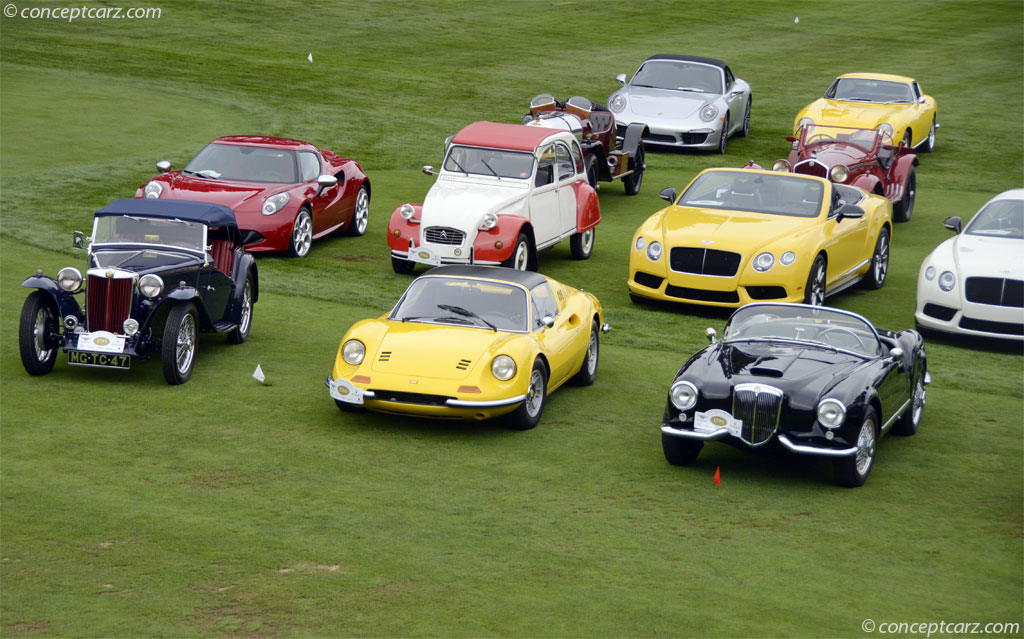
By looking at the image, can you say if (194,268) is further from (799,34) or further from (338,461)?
(799,34)

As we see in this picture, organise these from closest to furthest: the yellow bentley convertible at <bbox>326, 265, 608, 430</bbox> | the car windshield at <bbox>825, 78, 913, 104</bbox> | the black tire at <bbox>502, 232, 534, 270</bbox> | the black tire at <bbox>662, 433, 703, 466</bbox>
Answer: the black tire at <bbox>662, 433, 703, 466</bbox> → the yellow bentley convertible at <bbox>326, 265, 608, 430</bbox> → the black tire at <bbox>502, 232, 534, 270</bbox> → the car windshield at <bbox>825, 78, 913, 104</bbox>

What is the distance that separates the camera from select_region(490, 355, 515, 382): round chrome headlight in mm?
11531

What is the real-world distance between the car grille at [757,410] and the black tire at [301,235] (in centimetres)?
967

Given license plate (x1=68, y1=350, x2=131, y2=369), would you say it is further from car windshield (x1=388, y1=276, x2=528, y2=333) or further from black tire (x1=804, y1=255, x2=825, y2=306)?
black tire (x1=804, y1=255, x2=825, y2=306)

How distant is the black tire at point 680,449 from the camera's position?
1090 cm

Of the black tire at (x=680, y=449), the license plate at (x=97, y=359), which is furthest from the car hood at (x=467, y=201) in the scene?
the black tire at (x=680, y=449)

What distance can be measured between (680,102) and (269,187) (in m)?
12.1

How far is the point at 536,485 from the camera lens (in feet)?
33.8

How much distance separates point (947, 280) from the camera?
1603 centimetres

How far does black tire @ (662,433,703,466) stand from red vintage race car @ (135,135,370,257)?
8792mm

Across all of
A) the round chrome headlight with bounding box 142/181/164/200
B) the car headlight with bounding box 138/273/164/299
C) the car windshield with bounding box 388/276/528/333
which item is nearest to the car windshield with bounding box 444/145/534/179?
the round chrome headlight with bounding box 142/181/164/200

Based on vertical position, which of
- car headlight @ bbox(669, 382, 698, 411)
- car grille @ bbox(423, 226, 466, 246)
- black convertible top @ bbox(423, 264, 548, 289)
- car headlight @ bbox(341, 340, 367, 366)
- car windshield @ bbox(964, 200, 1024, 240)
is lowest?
car headlight @ bbox(341, 340, 367, 366)

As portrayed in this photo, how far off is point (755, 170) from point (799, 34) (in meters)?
31.2

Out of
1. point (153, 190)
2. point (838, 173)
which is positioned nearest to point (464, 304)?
point (153, 190)
